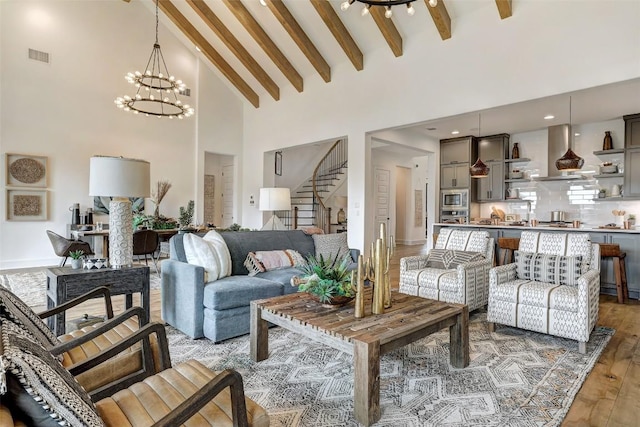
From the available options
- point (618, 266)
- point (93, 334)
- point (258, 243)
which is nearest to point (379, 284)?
point (93, 334)

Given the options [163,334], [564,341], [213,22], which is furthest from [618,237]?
[213,22]

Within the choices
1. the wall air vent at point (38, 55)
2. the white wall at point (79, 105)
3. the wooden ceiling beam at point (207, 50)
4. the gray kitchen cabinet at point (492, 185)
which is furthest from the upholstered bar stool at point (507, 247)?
the wall air vent at point (38, 55)

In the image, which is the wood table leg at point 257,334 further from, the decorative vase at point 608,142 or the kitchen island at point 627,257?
the decorative vase at point 608,142

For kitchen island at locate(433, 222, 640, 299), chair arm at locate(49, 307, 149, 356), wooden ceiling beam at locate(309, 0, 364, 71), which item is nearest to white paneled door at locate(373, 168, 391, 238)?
wooden ceiling beam at locate(309, 0, 364, 71)

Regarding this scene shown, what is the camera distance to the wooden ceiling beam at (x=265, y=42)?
21.1 ft

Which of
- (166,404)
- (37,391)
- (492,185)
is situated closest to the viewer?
(37,391)

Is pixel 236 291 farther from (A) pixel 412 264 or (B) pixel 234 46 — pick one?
(B) pixel 234 46

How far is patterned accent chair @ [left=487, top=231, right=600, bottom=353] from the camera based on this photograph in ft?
9.59

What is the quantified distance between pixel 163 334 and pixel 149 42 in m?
8.17

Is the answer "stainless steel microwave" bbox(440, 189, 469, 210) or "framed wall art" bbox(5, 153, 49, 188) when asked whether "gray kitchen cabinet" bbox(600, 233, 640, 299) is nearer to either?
"stainless steel microwave" bbox(440, 189, 469, 210)

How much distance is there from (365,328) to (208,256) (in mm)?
1773

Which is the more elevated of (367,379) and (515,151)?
(515,151)

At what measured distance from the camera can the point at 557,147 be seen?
7016mm

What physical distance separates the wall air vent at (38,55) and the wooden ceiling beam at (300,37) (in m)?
4.33
